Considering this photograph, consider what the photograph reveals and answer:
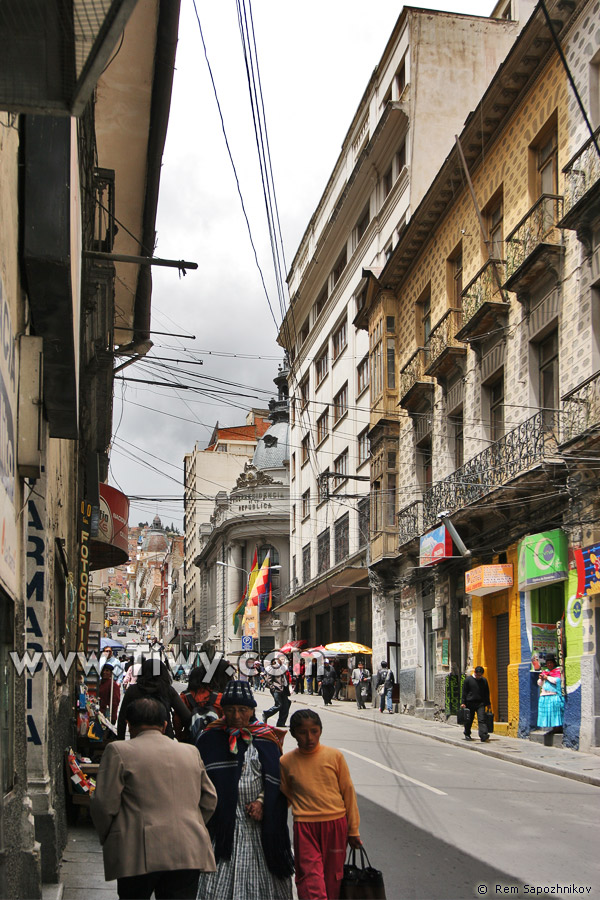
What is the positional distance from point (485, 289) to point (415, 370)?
615cm

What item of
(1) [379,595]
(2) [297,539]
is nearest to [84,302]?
(1) [379,595]

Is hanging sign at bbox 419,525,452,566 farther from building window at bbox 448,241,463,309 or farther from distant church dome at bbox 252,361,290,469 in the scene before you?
distant church dome at bbox 252,361,290,469

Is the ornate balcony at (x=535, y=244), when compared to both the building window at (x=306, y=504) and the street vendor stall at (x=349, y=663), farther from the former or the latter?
the building window at (x=306, y=504)

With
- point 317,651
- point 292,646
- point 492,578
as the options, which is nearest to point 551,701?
Answer: point 492,578

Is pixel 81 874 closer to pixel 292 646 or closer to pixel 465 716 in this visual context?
pixel 465 716

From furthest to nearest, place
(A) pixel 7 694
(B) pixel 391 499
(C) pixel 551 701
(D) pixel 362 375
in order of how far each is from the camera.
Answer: (D) pixel 362 375 < (B) pixel 391 499 < (C) pixel 551 701 < (A) pixel 7 694

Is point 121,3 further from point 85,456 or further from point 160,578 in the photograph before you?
point 160,578

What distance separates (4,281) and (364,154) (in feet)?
116

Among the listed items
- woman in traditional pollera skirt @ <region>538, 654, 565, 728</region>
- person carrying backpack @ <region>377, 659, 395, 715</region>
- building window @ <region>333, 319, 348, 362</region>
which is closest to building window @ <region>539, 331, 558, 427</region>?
woman in traditional pollera skirt @ <region>538, 654, 565, 728</region>

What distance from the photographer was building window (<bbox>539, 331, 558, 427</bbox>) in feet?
66.5

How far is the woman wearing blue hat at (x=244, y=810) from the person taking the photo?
17.3 feet

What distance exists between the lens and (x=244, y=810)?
212 inches

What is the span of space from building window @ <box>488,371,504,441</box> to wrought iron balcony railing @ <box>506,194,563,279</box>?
291 centimetres

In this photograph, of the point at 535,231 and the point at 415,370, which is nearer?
the point at 535,231
